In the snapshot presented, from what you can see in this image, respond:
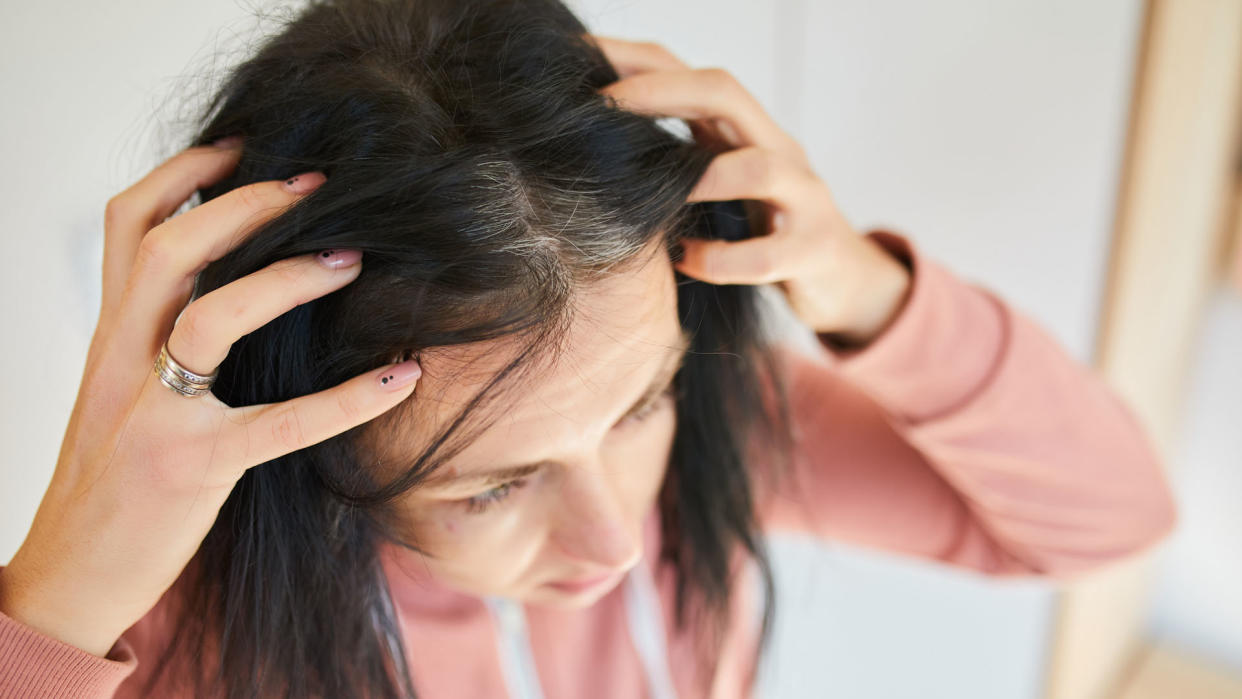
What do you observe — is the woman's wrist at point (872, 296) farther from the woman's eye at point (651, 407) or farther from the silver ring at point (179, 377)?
the silver ring at point (179, 377)

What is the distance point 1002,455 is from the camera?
0.66 m

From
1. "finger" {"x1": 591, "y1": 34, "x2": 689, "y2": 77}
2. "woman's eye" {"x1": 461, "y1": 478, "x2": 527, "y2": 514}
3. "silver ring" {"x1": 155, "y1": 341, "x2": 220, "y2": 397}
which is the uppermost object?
"finger" {"x1": 591, "y1": 34, "x2": 689, "y2": 77}

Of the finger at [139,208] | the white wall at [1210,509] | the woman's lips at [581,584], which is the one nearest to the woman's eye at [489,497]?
the woman's lips at [581,584]

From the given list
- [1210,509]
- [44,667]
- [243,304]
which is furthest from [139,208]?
[1210,509]

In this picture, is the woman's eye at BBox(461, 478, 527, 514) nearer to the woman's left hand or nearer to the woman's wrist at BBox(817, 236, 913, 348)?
the woman's left hand

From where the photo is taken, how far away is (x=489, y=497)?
1.53 ft

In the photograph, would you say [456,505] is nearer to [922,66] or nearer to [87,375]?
[87,375]

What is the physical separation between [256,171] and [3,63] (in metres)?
0.13

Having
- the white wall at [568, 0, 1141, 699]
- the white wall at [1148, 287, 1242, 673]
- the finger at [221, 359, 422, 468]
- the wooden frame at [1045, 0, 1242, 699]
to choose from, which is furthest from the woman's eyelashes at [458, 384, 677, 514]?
the white wall at [1148, 287, 1242, 673]

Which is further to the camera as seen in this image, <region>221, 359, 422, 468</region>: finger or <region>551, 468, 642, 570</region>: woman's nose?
<region>551, 468, 642, 570</region>: woman's nose

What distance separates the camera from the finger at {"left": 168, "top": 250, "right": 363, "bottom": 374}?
1.14 ft

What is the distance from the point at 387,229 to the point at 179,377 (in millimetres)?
111

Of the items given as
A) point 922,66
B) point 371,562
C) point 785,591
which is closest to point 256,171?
point 371,562

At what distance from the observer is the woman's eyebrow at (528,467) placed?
1.41 feet
